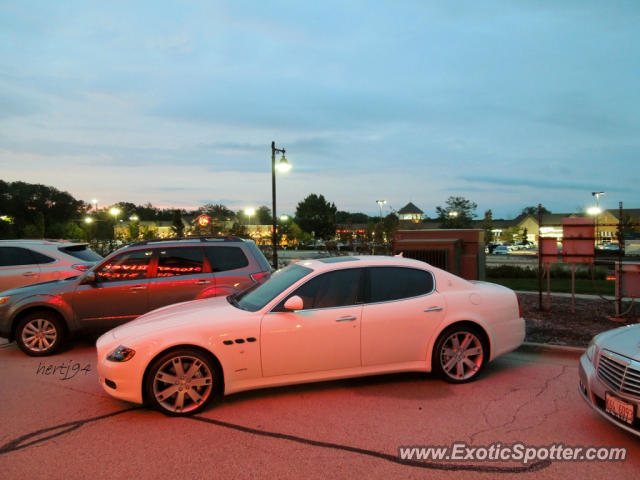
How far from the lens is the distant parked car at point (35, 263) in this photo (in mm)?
9672

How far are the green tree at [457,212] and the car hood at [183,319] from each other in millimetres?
38978

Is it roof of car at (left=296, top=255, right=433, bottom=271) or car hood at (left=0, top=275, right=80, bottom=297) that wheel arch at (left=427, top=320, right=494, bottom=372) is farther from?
car hood at (left=0, top=275, right=80, bottom=297)

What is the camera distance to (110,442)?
12.8ft

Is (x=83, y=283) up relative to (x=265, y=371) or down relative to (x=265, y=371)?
up

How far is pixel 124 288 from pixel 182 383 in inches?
127

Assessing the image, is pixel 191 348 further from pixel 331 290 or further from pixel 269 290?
pixel 331 290

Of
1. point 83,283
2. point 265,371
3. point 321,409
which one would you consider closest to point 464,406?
point 321,409

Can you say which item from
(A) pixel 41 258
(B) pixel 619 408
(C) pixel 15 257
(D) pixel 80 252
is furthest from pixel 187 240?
(B) pixel 619 408

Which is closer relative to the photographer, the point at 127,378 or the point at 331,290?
the point at 127,378

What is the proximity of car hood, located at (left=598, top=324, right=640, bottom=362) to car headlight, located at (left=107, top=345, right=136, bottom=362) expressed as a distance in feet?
14.0

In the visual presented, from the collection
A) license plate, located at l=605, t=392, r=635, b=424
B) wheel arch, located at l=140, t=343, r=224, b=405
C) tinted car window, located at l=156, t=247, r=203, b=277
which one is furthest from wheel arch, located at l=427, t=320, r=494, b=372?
tinted car window, located at l=156, t=247, r=203, b=277

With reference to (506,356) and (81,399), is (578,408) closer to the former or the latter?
(506,356)

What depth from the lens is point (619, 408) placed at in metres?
3.52

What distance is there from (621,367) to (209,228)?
2090 cm
